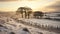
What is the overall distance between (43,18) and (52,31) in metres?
0.26

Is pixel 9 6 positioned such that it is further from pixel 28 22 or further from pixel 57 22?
pixel 57 22

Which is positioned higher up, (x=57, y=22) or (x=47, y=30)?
(x=57, y=22)

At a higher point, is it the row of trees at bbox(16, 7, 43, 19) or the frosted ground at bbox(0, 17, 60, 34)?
the row of trees at bbox(16, 7, 43, 19)

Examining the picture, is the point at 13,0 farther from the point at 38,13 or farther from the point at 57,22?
the point at 57,22

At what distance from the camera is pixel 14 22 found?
6.16 ft

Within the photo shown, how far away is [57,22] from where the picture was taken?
183cm

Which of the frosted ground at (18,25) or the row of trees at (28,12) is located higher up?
the row of trees at (28,12)

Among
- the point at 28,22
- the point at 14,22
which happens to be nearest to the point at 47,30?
the point at 28,22

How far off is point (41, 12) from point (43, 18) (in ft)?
0.34

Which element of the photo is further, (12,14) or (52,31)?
(12,14)

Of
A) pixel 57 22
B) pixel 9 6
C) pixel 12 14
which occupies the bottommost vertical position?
pixel 57 22

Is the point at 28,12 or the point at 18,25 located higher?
the point at 28,12

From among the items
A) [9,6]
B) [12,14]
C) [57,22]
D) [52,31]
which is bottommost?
[52,31]

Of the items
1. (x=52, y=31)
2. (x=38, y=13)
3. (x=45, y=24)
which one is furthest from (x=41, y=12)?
(x=52, y=31)
